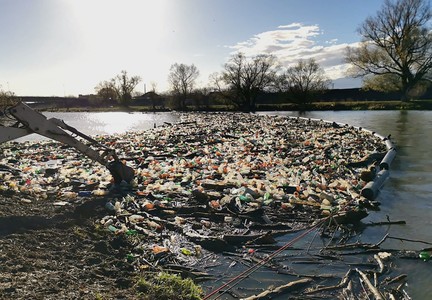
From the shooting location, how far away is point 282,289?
13.9 feet

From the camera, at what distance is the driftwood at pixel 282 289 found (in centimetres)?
409

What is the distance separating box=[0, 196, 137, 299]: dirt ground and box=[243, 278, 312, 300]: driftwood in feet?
4.55

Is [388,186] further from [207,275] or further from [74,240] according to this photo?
[74,240]

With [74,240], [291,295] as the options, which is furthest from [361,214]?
[74,240]

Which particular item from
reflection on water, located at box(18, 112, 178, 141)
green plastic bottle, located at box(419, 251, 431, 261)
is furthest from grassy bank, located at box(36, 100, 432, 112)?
green plastic bottle, located at box(419, 251, 431, 261)

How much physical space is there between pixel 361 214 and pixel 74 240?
16.0ft

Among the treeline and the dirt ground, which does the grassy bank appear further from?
the dirt ground

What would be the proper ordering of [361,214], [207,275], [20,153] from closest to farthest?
[207,275], [361,214], [20,153]

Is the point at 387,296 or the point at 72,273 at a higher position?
the point at 72,273

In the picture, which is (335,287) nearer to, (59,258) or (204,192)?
(59,258)

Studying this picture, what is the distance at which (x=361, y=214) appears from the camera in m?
6.61

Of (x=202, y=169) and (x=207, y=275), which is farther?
(x=202, y=169)

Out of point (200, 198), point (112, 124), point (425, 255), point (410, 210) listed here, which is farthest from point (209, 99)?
point (425, 255)

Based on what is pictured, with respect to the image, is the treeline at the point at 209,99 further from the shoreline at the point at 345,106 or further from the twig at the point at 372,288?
the twig at the point at 372,288
